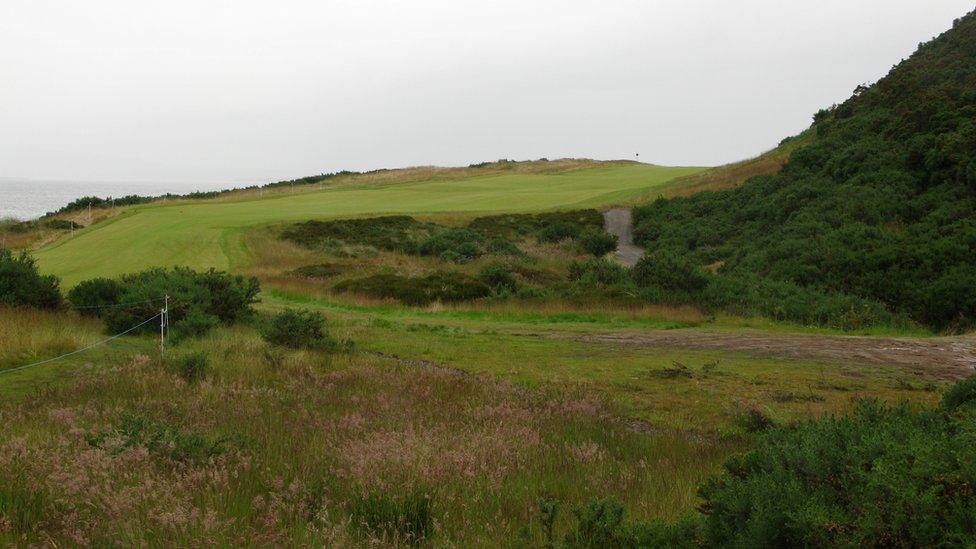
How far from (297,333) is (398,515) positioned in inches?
358

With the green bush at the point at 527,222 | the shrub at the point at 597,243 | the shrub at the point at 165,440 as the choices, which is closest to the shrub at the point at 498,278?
the shrub at the point at 597,243

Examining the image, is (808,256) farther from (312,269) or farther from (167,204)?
(167,204)

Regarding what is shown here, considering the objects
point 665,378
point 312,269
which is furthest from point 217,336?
point 312,269

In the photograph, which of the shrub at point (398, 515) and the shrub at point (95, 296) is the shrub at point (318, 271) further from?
the shrub at point (398, 515)

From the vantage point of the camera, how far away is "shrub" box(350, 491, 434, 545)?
14.2ft

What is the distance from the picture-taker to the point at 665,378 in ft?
37.8

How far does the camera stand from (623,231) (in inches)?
2004

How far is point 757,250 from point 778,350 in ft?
66.8

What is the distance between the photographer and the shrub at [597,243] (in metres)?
42.9

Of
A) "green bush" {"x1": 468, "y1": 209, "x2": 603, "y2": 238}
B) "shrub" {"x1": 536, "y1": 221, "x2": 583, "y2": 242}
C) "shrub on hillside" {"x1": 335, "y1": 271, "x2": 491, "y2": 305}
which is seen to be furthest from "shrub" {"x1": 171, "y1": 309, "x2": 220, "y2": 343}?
"shrub" {"x1": 536, "y1": 221, "x2": 583, "y2": 242}

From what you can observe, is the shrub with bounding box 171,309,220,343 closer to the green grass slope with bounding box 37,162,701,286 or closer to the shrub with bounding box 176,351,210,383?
the shrub with bounding box 176,351,210,383

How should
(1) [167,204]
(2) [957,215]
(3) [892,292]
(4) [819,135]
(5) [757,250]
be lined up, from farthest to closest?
(1) [167,204] → (4) [819,135] → (5) [757,250] → (2) [957,215] → (3) [892,292]

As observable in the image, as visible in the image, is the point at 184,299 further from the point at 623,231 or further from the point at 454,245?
the point at 623,231

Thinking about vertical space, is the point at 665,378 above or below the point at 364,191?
below
